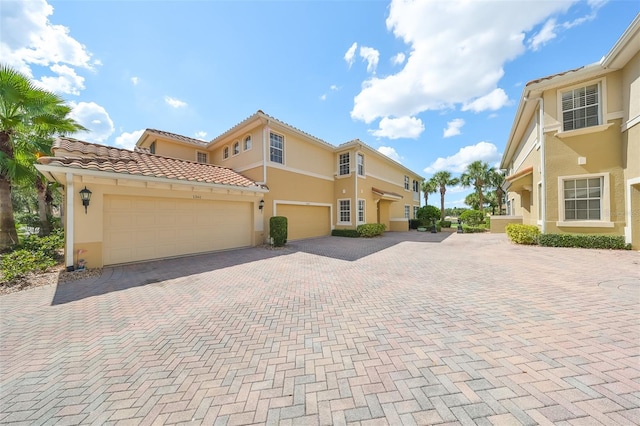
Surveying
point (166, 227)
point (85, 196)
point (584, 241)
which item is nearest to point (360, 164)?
point (584, 241)

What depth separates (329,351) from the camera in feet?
10.2

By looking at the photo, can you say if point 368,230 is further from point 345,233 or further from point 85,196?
point 85,196

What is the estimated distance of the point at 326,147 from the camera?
1638cm

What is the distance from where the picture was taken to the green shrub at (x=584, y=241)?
8.67 metres

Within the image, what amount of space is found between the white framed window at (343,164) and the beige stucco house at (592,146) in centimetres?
992

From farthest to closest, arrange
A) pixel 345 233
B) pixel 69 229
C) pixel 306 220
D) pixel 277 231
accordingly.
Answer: pixel 345 233 < pixel 306 220 < pixel 277 231 < pixel 69 229

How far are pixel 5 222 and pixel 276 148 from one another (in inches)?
451

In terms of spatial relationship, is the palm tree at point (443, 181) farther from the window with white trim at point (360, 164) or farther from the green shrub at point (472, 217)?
the window with white trim at point (360, 164)

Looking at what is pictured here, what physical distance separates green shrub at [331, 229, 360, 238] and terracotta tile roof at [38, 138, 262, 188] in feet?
23.2

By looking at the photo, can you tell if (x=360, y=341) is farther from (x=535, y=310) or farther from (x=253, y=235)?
(x=253, y=235)

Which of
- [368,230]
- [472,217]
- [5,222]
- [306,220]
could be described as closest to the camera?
[5,222]

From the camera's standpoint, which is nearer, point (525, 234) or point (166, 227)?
point (166, 227)

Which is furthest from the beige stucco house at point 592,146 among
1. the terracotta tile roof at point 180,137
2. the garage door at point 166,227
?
the terracotta tile roof at point 180,137

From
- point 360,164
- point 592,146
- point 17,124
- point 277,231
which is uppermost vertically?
point 360,164
